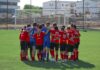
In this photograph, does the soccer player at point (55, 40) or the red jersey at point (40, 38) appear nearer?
the red jersey at point (40, 38)

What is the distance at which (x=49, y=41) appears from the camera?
15.9 meters

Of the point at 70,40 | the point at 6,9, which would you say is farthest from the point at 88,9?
the point at 70,40

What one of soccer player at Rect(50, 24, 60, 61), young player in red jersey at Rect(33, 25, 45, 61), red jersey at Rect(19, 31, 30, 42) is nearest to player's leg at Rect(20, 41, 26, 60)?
red jersey at Rect(19, 31, 30, 42)

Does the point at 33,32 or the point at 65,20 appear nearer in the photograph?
the point at 33,32

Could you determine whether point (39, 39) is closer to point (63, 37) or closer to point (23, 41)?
point (23, 41)

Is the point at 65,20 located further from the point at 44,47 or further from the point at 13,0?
the point at 13,0

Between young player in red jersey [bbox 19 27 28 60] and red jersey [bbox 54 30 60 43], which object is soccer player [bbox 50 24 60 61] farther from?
young player in red jersey [bbox 19 27 28 60]

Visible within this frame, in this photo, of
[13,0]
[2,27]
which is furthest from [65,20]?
[13,0]

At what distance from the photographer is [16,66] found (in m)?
14.3

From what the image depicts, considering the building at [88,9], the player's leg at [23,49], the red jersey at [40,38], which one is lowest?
the player's leg at [23,49]

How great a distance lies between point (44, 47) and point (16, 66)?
7.10ft

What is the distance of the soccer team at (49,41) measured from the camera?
1588 centimetres

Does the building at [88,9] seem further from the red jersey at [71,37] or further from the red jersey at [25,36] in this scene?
the red jersey at [25,36]

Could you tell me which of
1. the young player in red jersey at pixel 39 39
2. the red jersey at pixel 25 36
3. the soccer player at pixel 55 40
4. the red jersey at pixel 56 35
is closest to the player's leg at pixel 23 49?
the red jersey at pixel 25 36
